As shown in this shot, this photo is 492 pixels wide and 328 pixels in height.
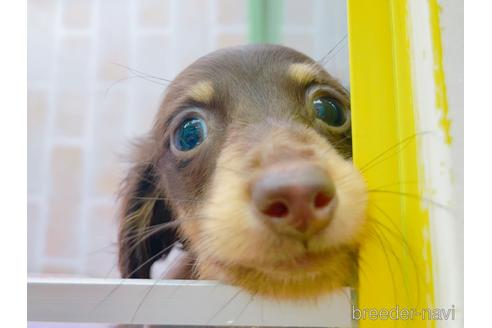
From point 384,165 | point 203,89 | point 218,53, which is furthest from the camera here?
point 218,53

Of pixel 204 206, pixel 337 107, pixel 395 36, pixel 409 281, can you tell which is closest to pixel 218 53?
pixel 337 107

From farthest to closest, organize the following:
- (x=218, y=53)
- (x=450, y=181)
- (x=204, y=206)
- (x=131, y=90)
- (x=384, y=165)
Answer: (x=131, y=90)
(x=218, y=53)
(x=204, y=206)
(x=384, y=165)
(x=450, y=181)

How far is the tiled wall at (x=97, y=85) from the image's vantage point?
56.8 inches

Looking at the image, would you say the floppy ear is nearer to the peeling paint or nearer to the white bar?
the white bar

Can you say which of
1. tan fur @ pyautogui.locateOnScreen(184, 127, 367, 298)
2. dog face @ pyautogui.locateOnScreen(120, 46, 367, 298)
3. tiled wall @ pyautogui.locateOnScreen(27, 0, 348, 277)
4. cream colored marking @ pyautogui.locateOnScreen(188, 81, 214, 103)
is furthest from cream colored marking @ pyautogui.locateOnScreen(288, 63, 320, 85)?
tan fur @ pyautogui.locateOnScreen(184, 127, 367, 298)

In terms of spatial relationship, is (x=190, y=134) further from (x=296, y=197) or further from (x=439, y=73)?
(x=439, y=73)

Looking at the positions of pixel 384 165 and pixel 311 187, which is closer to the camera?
pixel 311 187

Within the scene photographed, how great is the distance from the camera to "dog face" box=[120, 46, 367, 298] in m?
0.81

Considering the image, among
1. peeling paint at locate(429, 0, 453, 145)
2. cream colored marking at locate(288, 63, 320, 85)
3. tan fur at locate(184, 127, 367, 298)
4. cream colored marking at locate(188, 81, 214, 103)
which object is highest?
cream colored marking at locate(288, 63, 320, 85)

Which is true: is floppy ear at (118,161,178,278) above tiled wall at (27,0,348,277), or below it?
below

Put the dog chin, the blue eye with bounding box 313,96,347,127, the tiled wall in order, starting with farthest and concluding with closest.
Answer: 1. the tiled wall
2. the blue eye with bounding box 313,96,347,127
3. the dog chin
